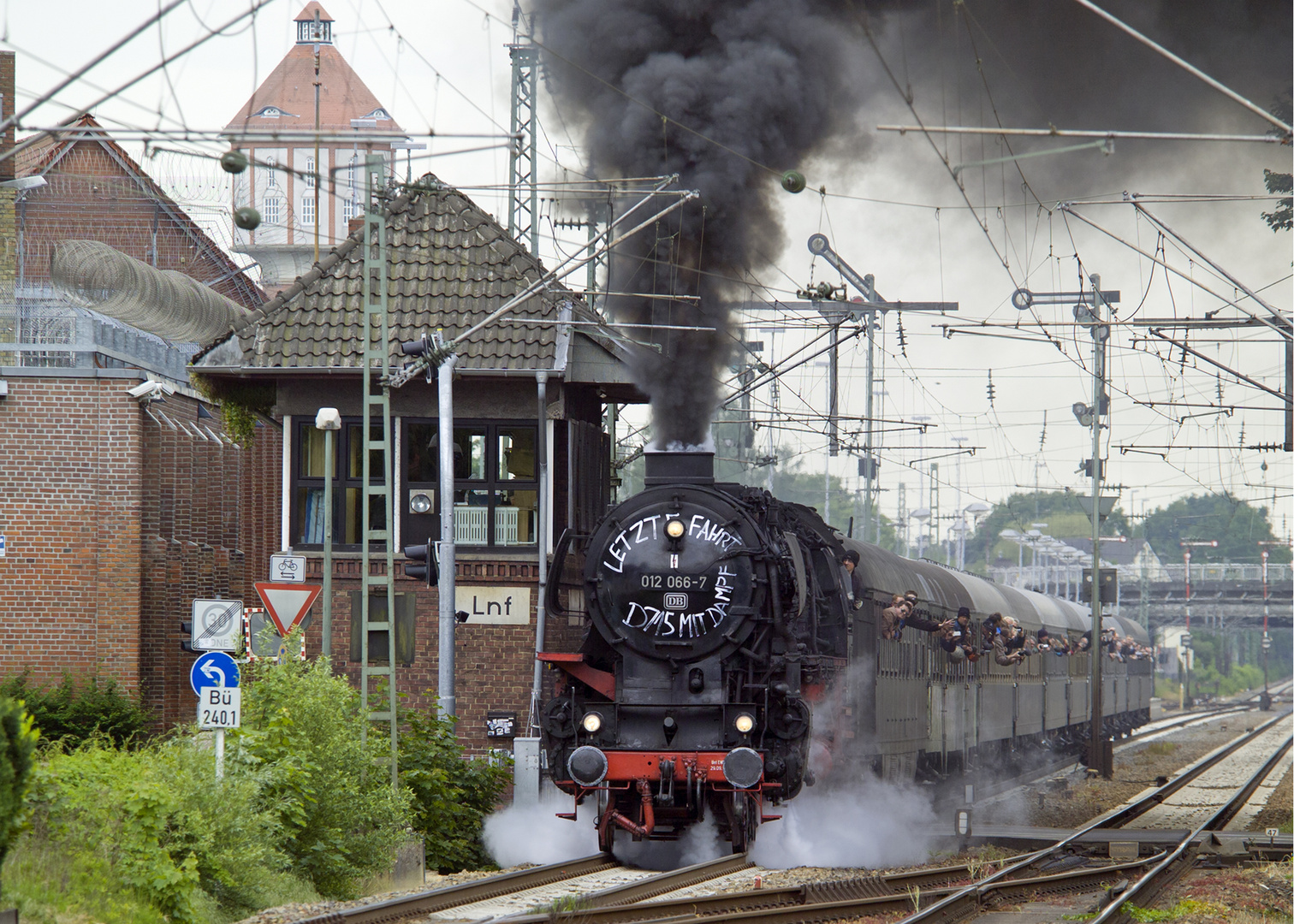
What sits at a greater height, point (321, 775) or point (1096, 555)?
point (1096, 555)

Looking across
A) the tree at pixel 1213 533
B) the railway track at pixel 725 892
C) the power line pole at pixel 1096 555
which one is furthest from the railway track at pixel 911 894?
the tree at pixel 1213 533

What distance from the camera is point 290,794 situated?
12.7 m

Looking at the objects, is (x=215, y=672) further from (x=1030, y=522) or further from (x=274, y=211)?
(x=1030, y=522)

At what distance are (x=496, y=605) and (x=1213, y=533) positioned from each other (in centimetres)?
11435

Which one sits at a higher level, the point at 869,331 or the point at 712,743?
the point at 869,331

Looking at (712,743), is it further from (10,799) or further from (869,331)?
(869,331)

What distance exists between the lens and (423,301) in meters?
21.8

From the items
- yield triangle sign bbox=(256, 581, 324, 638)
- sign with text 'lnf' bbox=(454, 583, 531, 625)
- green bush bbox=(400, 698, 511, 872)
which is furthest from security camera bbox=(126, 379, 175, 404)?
yield triangle sign bbox=(256, 581, 324, 638)

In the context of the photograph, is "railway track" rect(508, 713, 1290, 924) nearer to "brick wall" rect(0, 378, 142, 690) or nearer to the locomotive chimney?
the locomotive chimney

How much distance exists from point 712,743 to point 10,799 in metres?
6.78

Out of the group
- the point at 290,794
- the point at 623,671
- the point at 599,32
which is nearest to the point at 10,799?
the point at 290,794

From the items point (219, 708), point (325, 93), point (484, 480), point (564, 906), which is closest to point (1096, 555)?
point (484, 480)

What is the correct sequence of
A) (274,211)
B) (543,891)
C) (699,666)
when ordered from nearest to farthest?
1. (543,891)
2. (699,666)
3. (274,211)

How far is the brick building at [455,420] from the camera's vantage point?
830 inches
